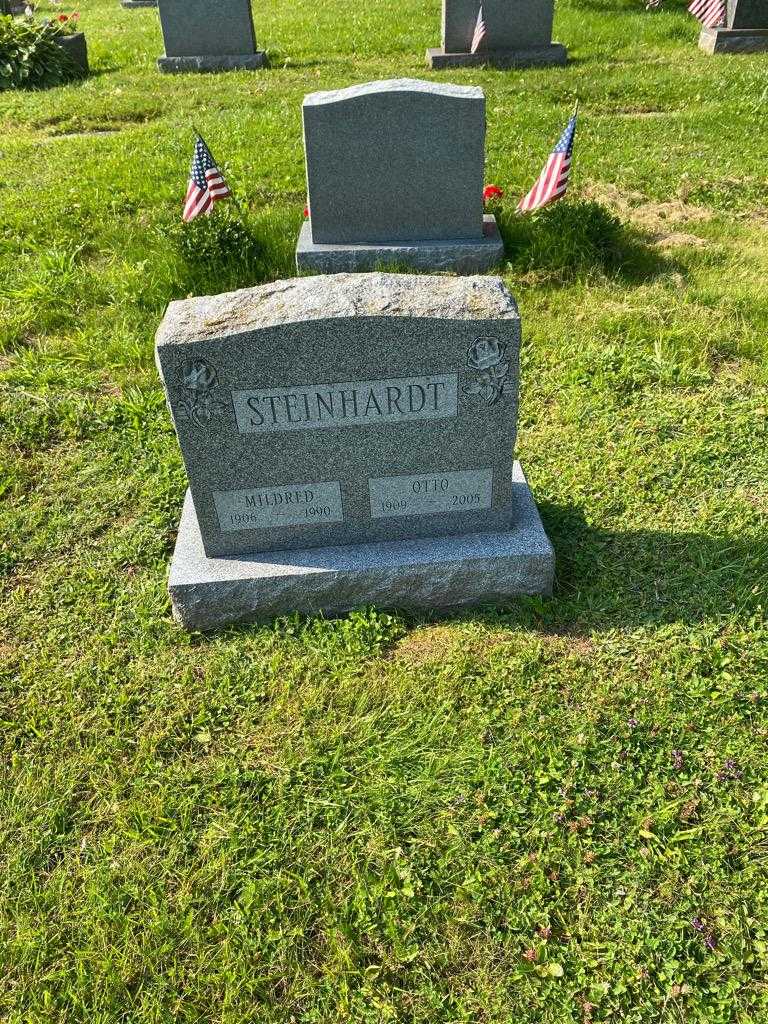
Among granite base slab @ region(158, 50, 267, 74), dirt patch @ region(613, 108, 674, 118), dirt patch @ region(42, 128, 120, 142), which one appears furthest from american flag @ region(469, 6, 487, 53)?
dirt patch @ region(42, 128, 120, 142)

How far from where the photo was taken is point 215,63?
38.5ft

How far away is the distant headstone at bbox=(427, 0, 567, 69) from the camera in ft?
34.9

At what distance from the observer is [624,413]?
459 cm

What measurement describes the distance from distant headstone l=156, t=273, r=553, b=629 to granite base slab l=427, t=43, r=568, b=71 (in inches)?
375

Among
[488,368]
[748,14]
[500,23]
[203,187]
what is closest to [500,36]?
[500,23]

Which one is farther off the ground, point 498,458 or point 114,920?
point 498,458

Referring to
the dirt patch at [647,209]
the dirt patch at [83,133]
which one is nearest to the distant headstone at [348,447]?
the dirt patch at [647,209]

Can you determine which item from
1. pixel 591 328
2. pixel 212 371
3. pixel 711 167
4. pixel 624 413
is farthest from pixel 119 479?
pixel 711 167

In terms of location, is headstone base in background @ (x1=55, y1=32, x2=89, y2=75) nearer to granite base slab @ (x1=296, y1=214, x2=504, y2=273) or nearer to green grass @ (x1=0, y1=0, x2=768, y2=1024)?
green grass @ (x1=0, y1=0, x2=768, y2=1024)

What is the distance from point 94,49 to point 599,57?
8.20 metres

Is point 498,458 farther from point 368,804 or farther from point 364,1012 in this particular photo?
point 364,1012

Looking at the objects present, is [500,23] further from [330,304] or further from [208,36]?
[330,304]

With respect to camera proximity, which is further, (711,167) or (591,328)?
(711,167)

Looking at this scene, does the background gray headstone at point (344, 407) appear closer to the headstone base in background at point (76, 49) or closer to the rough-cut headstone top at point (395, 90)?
the rough-cut headstone top at point (395, 90)
